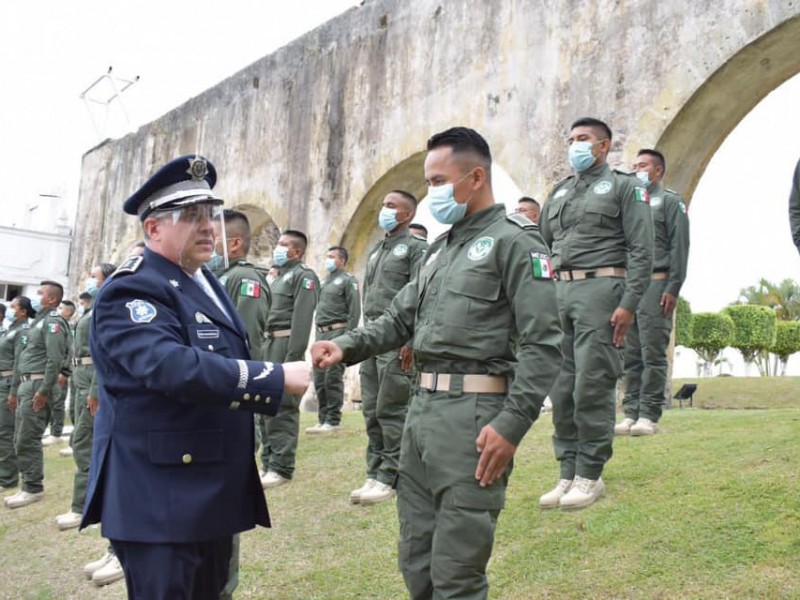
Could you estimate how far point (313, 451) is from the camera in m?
7.17

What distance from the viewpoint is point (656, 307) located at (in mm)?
6137

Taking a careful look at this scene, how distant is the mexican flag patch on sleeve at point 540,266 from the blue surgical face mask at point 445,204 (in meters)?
0.34

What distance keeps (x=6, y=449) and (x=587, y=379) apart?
688 centimetres

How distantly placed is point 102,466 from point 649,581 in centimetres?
228

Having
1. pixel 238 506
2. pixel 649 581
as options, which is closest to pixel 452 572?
pixel 238 506

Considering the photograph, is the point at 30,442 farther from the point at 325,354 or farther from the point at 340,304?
the point at 325,354

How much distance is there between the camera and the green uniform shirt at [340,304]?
24.7 ft

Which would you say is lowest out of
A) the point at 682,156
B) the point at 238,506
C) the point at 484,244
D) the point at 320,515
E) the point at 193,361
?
the point at 320,515

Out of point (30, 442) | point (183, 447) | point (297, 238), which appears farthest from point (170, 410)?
point (30, 442)

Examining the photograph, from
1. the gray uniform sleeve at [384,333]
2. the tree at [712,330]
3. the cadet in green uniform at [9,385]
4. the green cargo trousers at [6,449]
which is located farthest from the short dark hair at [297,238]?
the tree at [712,330]

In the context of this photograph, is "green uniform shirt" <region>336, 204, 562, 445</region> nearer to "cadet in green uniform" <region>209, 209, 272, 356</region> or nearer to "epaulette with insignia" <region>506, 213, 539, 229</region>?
"epaulette with insignia" <region>506, 213, 539, 229</region>

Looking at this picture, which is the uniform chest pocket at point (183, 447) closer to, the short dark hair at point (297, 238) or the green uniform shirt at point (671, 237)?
the green uniform shirt at point (671, 237)

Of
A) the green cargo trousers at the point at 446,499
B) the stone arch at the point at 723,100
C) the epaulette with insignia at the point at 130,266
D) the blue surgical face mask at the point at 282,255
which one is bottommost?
the green cargo trousers at the point at 446,499

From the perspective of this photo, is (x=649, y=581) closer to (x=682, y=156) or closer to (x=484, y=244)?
(x=484, y=244)
